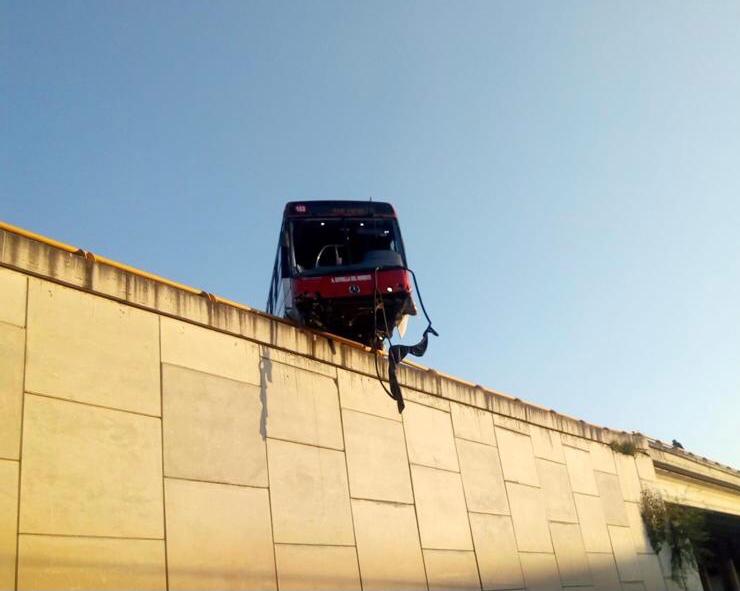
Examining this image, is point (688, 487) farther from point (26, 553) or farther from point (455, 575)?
point (26, 553)

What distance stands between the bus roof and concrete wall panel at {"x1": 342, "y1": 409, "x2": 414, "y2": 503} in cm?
426

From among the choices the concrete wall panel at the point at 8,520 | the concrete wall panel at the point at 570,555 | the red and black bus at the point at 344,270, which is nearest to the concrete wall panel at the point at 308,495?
the red and black bus at the point at 344,270

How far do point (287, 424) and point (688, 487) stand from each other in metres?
21.1

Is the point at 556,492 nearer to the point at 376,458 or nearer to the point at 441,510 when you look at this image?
the point at 441,510

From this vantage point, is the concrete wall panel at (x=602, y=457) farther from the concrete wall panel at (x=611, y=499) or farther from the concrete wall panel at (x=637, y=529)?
the concrete wall panel at (x=637, y=529)

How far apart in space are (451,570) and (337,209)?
7566 millimetres

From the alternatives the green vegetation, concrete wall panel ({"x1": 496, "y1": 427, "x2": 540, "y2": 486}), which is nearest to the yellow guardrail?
concrete wall panel ({"x1": 496, "y1": 427, "x2": 540, "y2": 486})

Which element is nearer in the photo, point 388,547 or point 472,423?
point 388,547

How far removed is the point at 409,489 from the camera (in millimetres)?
16406

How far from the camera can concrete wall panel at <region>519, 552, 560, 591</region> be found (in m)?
18.8

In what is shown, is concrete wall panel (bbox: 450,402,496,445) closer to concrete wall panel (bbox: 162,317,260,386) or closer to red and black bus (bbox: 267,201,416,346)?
red and black bus (bbox: 267,201,416,346)

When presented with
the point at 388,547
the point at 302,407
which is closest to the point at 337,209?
the point at 302,407

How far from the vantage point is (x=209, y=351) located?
537 inches

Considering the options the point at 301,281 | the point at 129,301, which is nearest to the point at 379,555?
the point at 301,281
